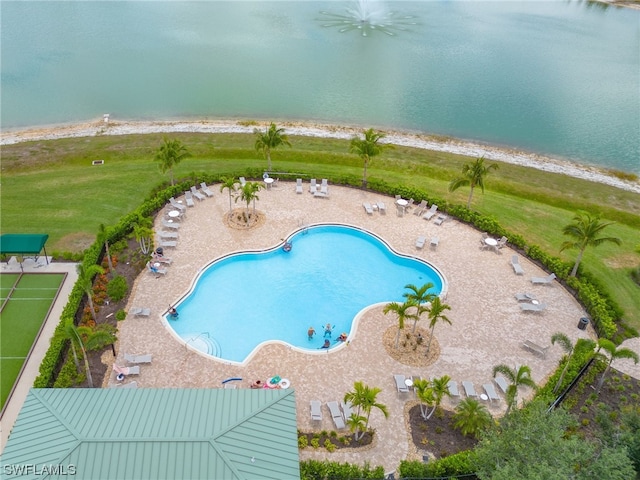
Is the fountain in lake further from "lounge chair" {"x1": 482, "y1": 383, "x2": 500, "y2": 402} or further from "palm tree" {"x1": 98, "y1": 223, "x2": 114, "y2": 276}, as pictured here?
A: "lounge chair" {"x1": 482, "y1": 383, "x2": 500, "y2": 402}

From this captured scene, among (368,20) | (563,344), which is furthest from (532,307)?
(368,20)

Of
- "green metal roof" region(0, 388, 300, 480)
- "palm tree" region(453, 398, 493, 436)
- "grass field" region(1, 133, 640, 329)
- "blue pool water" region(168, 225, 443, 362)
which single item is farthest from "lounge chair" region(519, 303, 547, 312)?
"green metal roof" region(0, 388, 300, 480)

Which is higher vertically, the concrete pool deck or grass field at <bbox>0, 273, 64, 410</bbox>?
the concrete pool deck

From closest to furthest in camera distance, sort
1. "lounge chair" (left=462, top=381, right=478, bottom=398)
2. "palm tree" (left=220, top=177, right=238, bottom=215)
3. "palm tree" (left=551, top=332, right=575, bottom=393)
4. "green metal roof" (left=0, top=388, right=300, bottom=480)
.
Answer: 1. "green metal roof" (left=0, top=388, right=300, bottom=480)
2. "palm tree" (left=551, top=332, right=575, bottom=393)
3. "lounge chair" (left=462, top=381, right=478, bottom=398)
4. "palm tree" (left=220, top=177, right=238, bottom=215)

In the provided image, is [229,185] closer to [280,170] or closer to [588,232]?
[280,170]

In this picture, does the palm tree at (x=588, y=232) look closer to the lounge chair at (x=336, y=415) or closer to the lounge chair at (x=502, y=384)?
the lounge chair at (x=502, y=384)

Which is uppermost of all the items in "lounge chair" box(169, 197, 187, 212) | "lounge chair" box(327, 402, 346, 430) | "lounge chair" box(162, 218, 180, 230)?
"lounge chair" box(169, 197, 187, 212)

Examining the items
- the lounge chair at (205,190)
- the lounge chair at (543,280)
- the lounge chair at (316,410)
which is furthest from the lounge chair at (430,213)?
the lounge chair at (316,410)
